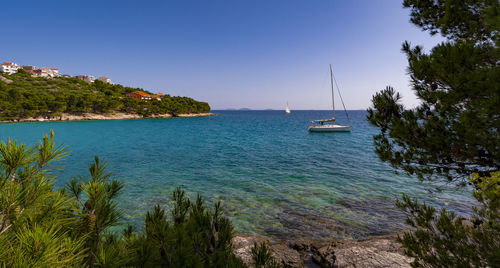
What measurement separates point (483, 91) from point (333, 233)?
6289mm

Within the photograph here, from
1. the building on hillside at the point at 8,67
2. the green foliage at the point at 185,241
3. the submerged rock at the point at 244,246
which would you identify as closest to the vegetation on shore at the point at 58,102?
the building on hillside at the point at 8,67

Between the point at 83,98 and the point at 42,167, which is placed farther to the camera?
the point at 83,98

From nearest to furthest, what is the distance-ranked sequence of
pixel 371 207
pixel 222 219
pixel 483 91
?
pixel 483 91 < pixel 222 219 < pixel 371 207

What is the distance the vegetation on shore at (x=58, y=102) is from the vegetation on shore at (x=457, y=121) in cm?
9098

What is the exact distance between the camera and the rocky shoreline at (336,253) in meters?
4.83

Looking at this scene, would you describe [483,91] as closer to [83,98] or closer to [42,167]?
[42,167]

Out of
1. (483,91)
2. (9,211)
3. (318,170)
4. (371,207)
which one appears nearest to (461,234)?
(483,91)

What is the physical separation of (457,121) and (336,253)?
4.35m

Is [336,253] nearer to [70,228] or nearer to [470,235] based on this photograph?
[470,235]

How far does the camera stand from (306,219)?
7797 millimetres

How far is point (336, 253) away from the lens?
518 centimetres

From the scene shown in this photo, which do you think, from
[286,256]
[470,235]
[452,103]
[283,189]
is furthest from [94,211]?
[283,189]

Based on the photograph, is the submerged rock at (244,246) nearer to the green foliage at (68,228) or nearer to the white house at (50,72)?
the green foliage at (68,228)

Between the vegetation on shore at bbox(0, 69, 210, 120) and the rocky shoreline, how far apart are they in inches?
3475
